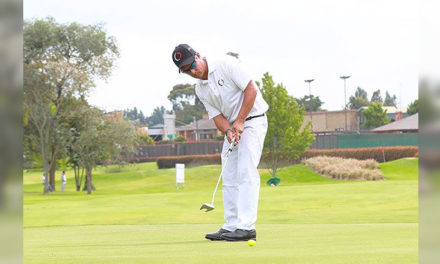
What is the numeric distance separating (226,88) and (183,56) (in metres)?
0.60

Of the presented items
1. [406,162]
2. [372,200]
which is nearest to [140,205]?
[372,200]

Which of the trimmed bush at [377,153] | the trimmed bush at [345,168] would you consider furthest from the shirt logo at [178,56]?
the trimmed bush at [377,153]

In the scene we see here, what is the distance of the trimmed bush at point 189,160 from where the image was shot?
83.6 m

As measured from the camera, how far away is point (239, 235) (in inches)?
281

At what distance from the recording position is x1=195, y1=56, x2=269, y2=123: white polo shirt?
7316 mm

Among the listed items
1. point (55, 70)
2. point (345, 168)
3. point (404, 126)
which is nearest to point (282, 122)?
point (345, 168)

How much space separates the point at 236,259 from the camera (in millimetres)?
4855

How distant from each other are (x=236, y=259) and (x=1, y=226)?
3185 millimetres

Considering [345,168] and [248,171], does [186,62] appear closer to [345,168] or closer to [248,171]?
[248,171]

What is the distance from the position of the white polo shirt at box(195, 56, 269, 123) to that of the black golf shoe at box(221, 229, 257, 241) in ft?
4.09

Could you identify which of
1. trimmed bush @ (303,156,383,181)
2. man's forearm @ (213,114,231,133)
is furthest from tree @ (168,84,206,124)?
man's forearm @ (213,114,231,133)

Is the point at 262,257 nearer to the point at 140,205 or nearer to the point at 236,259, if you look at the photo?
the point at 236,259

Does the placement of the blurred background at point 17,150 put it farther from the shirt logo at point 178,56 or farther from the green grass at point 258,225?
the shirt logo at point 178,56

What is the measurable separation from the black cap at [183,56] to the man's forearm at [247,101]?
661 mm
